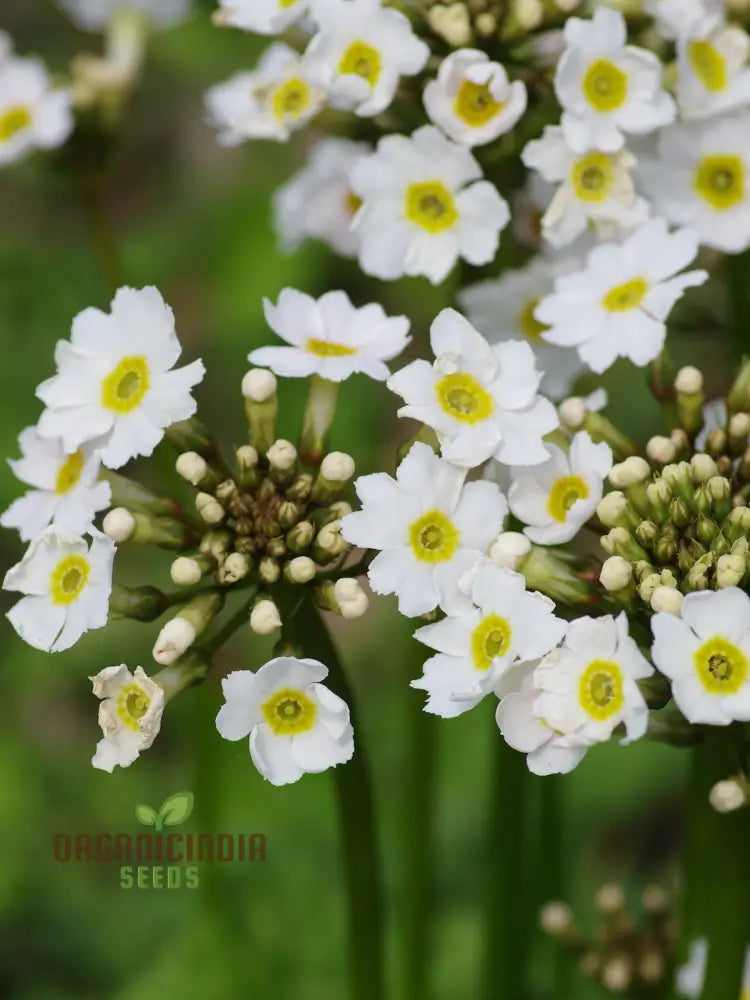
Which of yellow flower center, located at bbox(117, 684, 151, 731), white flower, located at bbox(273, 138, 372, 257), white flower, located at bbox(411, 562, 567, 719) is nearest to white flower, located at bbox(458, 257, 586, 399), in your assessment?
white flower, located at bbox(273, 138, 372, 257)

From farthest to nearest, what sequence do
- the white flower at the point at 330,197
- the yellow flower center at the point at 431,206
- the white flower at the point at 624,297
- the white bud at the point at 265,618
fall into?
the white flower at the point at 330,197, the yellow flower center at the point at 431,206, the white flower at the point at 624,297, the white bud at the point at 265,618

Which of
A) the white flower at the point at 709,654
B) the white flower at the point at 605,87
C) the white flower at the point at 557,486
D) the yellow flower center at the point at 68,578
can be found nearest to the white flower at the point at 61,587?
the yellow flower center at the point at 68,578

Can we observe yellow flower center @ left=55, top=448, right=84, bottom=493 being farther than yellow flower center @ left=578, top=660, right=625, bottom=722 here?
Yes

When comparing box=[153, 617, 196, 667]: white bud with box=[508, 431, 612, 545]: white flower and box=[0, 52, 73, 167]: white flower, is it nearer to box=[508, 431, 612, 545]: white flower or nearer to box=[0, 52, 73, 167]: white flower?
box=[508, 431, 612, 545]: white flower

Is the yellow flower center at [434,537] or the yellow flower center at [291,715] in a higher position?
the yellow flower center at [434,537]

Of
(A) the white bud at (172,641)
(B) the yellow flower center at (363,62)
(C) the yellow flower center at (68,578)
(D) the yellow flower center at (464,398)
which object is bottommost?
(A) the white bud at (172,641)

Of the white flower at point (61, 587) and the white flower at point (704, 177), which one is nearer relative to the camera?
the white flower at point (61, 587)

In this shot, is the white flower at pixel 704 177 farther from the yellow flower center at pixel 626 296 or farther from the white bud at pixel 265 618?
the white bud at pixel 265 618
